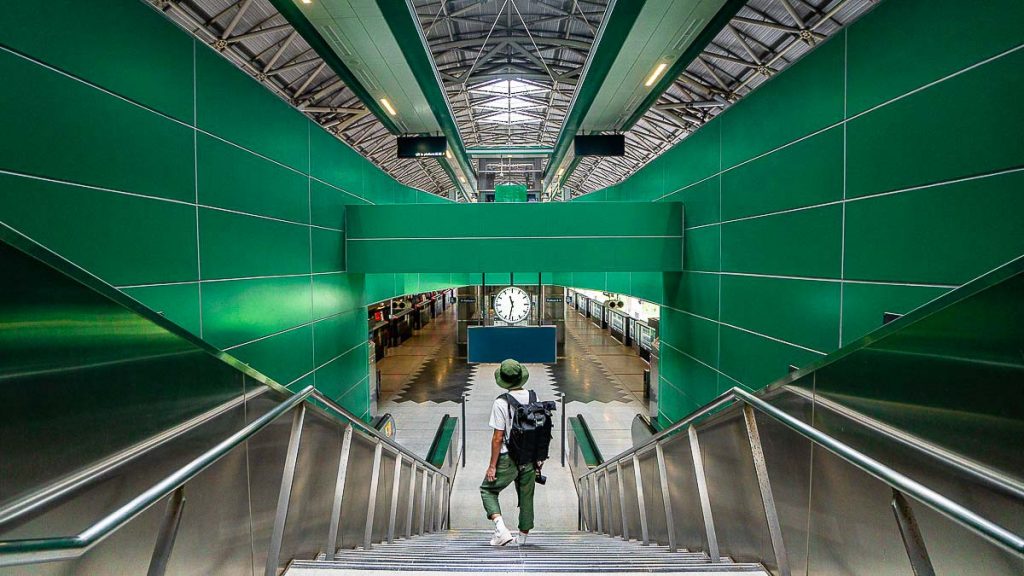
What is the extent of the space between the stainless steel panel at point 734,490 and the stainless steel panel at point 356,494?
7.36ft

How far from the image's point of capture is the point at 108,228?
323cm

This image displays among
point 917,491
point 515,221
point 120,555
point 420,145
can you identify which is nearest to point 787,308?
point 515,221

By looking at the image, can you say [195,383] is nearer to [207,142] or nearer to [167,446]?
[167,446]

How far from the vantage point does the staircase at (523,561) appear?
196 centimetres

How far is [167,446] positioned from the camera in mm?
1418

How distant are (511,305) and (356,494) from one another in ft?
22.8

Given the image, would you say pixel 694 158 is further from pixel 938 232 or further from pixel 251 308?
pixel 251 308

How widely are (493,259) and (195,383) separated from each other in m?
5.86

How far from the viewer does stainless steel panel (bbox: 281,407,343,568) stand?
2191 mm

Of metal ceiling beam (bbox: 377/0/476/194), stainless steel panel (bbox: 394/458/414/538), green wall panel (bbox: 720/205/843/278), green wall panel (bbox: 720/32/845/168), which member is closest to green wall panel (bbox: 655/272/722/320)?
green wall panel (bbox: 720/205/843/278)

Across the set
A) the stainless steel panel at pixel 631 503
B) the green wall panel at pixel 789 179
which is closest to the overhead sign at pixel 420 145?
the green wall panel at pixel 789 179

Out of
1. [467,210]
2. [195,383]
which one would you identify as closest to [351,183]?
[467,210]

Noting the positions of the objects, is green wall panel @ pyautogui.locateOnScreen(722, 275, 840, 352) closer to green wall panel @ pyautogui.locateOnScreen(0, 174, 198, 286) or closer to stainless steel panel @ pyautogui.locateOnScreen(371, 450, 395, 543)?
stainless steel panel @ pyautogui.locateOnScreen(371, 450, 395, 543)

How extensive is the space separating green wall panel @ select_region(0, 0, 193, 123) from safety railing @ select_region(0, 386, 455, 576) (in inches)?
111
